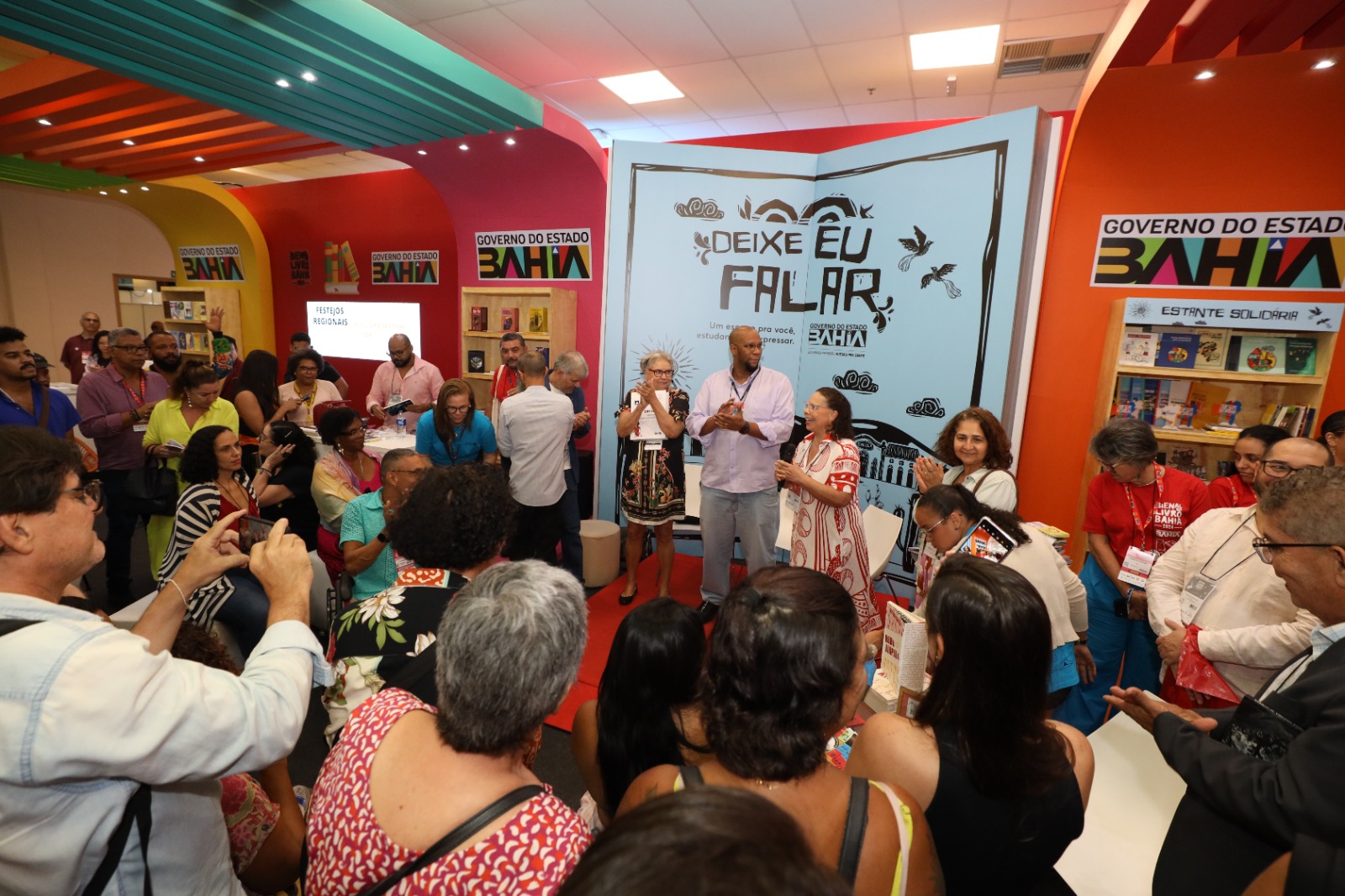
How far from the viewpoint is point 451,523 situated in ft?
5.86

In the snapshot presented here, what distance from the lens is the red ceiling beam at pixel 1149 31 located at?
3.25m

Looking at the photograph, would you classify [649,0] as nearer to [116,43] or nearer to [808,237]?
[808,237]

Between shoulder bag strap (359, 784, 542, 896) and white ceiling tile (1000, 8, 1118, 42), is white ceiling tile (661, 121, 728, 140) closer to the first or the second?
white ceiling tile (1000, 8, 1118, 42)

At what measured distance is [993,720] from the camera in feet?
3.89

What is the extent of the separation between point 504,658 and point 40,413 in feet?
13.8

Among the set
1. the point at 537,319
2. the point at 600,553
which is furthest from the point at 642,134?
the point at 600,553

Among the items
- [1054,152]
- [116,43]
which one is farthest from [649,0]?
[116,43]

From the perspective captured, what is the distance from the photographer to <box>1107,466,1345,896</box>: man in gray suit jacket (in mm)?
1079

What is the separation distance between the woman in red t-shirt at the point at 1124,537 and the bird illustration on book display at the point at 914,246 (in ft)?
5.84

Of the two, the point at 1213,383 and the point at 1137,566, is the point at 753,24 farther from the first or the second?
the point at 1137,566

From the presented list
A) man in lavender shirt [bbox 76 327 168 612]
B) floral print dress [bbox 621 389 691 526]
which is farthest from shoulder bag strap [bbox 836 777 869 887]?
man in lavender shirt [bbox 76 327 168 612]

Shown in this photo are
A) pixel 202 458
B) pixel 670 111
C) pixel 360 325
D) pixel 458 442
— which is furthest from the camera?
pixel 360 325

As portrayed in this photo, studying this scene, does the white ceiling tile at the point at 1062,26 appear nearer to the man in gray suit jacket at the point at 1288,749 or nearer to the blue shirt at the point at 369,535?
the man in gray suit jacket at the point at 1288,749

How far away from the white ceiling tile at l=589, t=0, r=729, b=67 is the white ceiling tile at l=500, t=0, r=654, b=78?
98 millimetres
